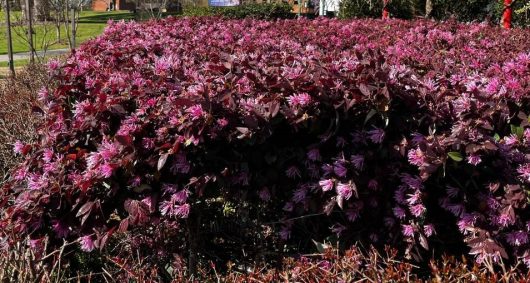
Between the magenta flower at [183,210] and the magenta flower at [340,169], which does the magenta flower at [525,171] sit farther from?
the magenta flower at [183,210]

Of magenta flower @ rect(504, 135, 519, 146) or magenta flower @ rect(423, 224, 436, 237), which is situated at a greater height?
magenta flower @ rect(504, 135, 519, 146)

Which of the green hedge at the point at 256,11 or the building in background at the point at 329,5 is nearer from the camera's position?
the green hedge at the point at 256,11

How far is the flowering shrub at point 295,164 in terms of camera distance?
2.62 metres

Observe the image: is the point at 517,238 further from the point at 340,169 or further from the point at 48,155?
the point at 48,155

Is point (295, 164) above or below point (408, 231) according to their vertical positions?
above

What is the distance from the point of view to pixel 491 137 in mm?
2613

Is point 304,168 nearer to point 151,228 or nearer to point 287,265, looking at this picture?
point 287,265

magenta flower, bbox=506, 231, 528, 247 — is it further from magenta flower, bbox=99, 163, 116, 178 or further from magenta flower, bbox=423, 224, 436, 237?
magenta flower, bbox=99, 163, 116, 178

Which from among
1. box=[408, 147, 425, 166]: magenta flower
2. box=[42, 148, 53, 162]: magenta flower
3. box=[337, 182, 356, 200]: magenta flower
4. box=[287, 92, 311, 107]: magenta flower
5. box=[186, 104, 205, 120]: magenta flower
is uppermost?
box=[287, 92, 311, 107]: magenta flower

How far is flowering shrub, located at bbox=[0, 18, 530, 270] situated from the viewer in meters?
2.62

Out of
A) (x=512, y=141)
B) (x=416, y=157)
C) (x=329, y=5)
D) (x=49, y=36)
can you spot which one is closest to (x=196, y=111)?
(x=416, y=157)

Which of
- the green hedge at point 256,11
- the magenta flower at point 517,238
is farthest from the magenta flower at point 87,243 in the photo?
the green hedge at point 256,11

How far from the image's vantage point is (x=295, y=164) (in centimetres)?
279

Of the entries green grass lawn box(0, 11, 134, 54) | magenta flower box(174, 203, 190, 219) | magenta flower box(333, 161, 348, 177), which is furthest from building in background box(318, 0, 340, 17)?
magenta flower box(174, 203, 190, 219)
